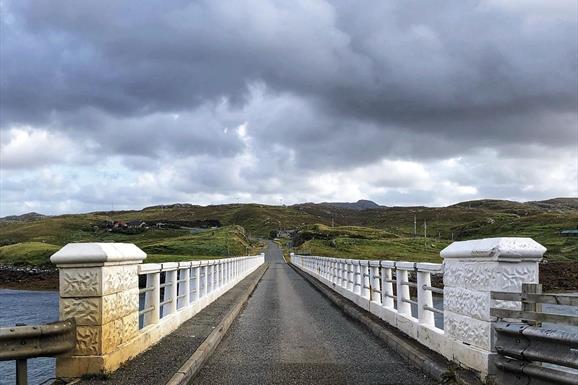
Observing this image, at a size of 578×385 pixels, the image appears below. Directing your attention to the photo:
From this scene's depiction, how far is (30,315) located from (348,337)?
27.6 meters

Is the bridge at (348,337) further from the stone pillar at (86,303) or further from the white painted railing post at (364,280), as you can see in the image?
the white painted railing post at (364,280)

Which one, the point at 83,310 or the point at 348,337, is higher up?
the point at 83,310

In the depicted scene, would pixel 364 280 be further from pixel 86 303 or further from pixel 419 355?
pixel 86 303

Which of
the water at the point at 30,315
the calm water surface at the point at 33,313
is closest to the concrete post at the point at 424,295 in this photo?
the calm water surface at the point at 33,313

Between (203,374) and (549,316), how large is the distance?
183 inches

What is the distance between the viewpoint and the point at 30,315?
111ft

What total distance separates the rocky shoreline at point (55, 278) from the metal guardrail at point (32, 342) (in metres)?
49.7

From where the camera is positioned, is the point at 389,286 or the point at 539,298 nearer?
the point at 539,298

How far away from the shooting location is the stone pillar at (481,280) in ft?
21.4

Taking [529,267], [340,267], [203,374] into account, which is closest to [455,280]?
[529,267]

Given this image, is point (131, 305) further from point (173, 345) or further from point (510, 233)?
point (510, 233)

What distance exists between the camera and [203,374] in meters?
8.22

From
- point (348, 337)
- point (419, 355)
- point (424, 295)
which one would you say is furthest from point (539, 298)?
point (348, 337)

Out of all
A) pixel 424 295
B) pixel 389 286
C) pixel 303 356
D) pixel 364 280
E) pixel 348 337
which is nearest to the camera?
pixel 424 295
